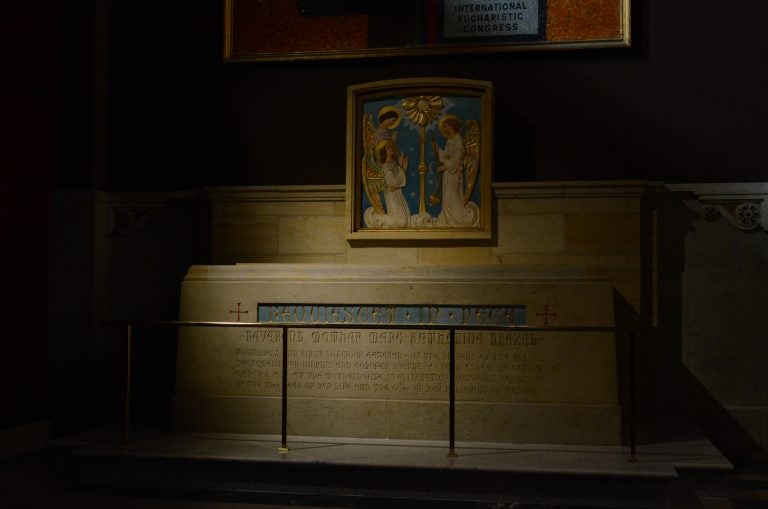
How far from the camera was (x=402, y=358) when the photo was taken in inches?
215

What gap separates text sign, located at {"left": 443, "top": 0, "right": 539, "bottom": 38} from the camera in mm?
6727

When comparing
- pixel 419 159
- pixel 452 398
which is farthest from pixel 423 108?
pixel 452 398

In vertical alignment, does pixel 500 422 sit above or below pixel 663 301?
below

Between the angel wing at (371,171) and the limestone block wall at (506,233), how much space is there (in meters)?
0.23

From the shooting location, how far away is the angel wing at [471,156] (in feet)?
21.1

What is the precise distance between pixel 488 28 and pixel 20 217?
348 cm

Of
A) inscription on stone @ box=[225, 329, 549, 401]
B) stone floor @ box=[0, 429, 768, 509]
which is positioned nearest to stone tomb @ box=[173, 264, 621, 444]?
inscription on stone @ box=[225, 329, 549, 401]

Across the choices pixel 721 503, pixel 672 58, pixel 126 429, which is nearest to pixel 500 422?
pixel 721 503

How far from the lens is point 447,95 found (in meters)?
6.48

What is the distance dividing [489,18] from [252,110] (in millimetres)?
1874

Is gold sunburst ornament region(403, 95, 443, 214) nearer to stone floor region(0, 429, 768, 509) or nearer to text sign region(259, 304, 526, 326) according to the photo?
text sign region(259, 304, 526, 326)

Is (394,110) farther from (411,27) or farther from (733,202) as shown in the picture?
(733,202)

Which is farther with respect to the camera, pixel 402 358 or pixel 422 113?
pixel 422 113

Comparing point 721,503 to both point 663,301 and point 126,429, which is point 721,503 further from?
point 126,429
